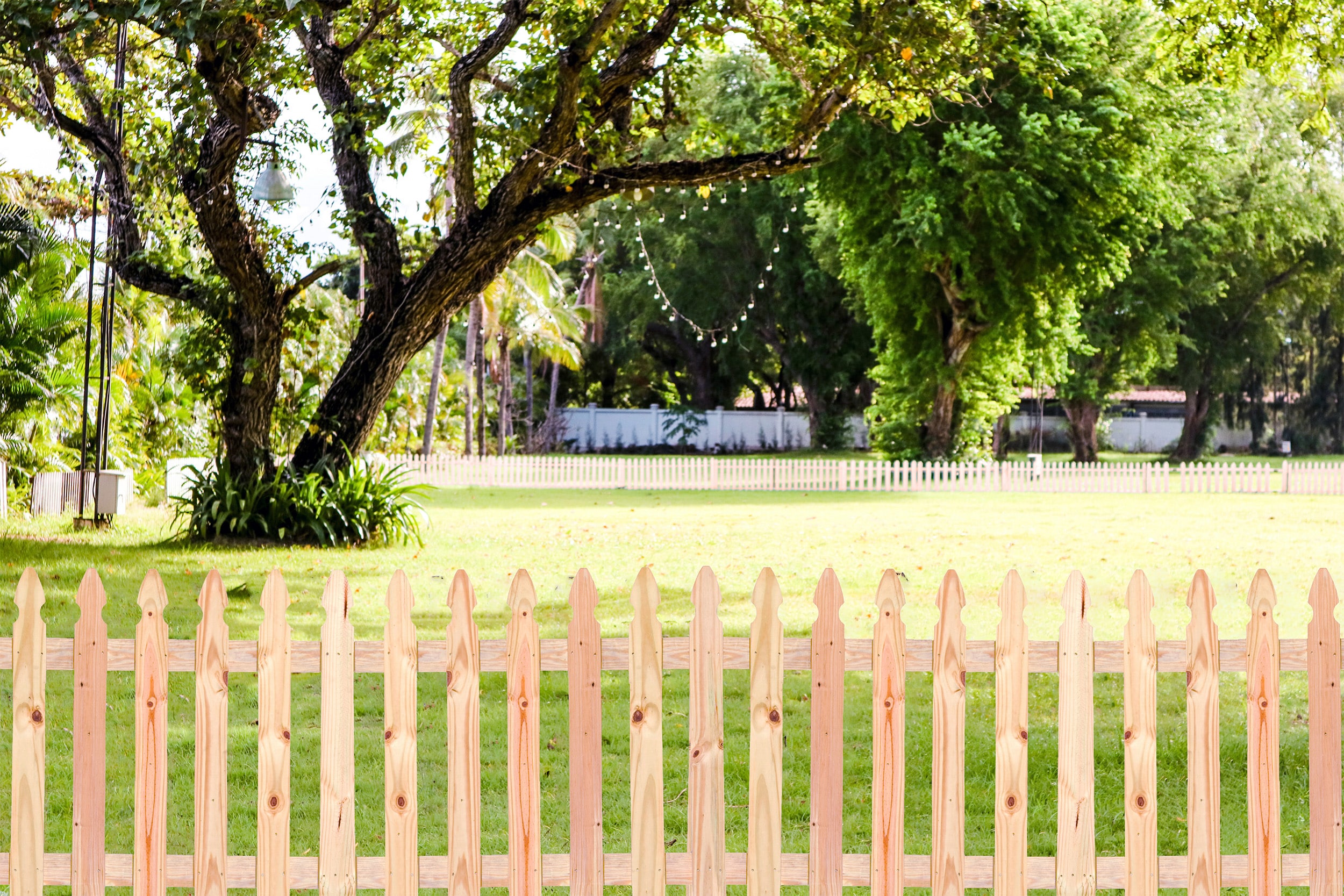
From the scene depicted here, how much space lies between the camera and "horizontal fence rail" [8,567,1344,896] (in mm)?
3500

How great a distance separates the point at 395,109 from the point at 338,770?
1095cm

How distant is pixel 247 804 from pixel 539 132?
8.34 metres

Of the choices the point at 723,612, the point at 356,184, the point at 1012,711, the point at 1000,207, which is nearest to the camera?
the point at 1012,711

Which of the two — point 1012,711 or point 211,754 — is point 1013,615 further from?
point 211,754

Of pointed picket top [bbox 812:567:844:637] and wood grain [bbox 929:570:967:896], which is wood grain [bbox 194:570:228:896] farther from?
wood grain [bbox 929:570:967:896]

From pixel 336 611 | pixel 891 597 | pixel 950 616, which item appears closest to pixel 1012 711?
pixel 950 616

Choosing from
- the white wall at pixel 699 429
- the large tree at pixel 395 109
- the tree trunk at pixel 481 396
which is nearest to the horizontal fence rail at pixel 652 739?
the large tree at pixel 395 109

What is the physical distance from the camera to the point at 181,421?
22953 mm

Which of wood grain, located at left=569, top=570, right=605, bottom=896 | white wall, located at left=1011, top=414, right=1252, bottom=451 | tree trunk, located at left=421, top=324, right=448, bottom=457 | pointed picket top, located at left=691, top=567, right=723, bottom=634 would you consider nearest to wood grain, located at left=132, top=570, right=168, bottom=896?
wood grain, located at left=569, top=570, right=605, bottom=896

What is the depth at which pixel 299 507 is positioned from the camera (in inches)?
574

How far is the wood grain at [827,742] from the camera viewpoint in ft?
11.5

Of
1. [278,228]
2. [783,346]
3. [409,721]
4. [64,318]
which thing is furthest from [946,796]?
[783,346]

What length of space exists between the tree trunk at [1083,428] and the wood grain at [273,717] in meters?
46.1

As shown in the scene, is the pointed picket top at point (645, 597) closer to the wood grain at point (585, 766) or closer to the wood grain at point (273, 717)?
the wood grain at point (585, 766)
